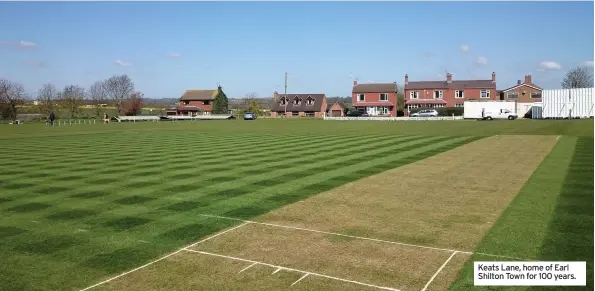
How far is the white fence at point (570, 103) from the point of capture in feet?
247

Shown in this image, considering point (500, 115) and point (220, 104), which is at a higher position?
point (220, 104)

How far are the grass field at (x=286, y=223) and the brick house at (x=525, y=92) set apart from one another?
3660 inches

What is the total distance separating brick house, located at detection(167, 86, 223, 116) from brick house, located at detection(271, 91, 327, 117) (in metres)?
19.6

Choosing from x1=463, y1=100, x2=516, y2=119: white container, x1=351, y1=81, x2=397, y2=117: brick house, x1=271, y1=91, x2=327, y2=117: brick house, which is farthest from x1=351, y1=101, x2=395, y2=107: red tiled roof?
x1=463, y1=100, x2=516, y2=119: white container

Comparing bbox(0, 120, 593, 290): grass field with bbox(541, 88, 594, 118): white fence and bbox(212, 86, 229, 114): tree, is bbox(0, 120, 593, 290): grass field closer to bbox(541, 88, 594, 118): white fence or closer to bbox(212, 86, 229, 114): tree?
bbox(541, 88, 594, 118): white fence

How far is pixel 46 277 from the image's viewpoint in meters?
7.98

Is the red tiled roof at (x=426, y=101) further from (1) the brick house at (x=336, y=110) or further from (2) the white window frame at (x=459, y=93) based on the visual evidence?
(1) the brick house at (x=336, y=110)

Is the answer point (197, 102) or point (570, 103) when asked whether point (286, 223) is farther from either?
point (197, 102)

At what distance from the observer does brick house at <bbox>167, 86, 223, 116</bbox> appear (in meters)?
136

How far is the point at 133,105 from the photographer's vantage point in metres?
124

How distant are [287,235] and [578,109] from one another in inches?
3179

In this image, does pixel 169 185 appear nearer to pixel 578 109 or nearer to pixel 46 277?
pixel 46 277

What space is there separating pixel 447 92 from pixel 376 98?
1745cm

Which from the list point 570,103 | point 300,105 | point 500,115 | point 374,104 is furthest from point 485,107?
point 300,105
